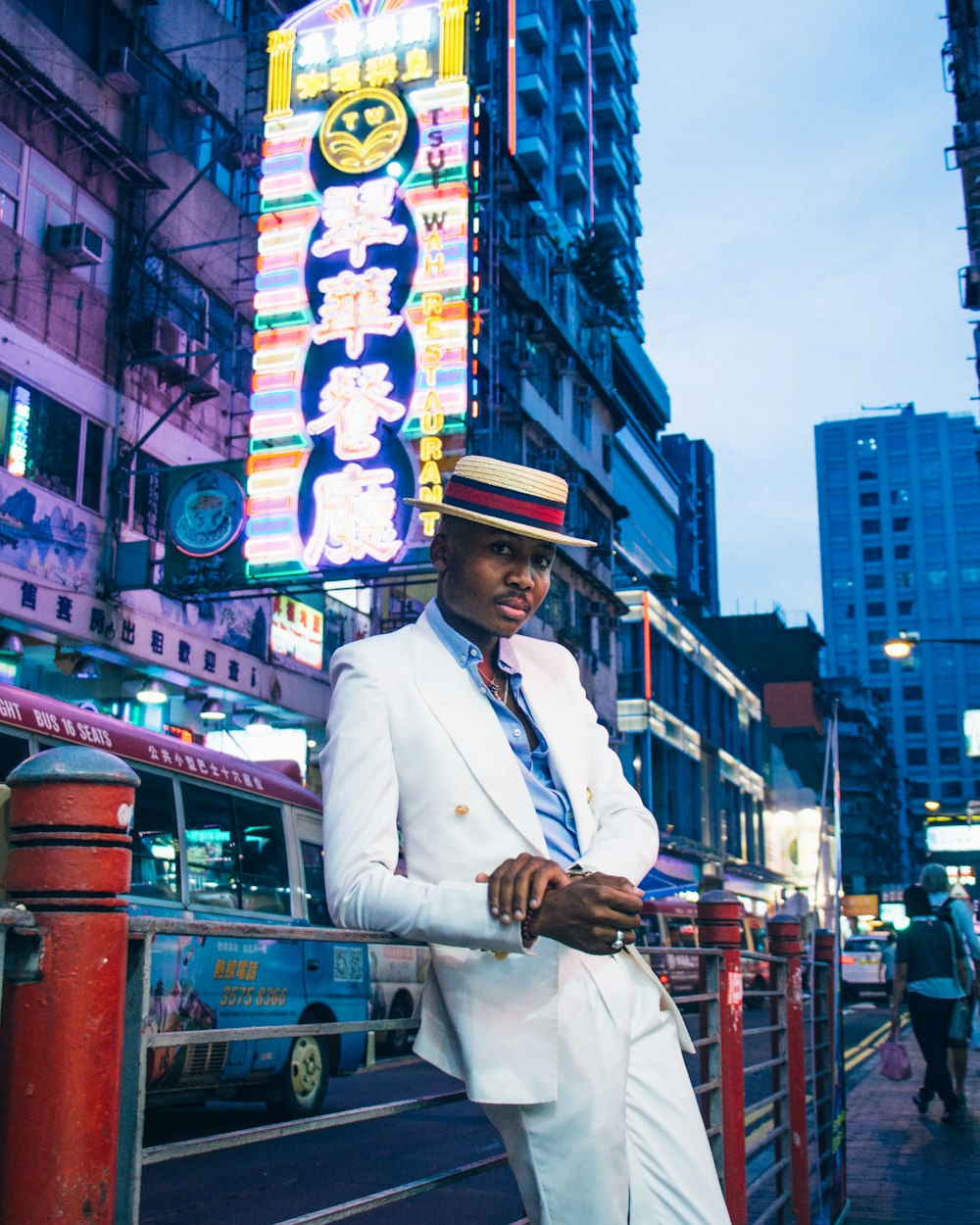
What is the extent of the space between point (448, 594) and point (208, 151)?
820 inches

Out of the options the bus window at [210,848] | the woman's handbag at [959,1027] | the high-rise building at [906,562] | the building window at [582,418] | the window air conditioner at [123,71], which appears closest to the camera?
the woman's handbag at [959,1027]

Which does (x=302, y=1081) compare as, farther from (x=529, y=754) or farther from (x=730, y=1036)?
(x=529, y=754)

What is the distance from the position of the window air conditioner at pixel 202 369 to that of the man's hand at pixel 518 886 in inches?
693

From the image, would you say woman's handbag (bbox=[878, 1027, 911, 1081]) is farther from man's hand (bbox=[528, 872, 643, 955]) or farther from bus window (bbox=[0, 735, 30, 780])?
man's hand (bbox=[528, 872, 643, 955])

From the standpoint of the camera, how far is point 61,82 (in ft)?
58.5

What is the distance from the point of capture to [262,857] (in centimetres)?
1180

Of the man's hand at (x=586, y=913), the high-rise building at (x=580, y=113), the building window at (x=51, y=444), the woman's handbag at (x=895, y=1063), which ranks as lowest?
the woman's handbag at (x=895, y=1063)

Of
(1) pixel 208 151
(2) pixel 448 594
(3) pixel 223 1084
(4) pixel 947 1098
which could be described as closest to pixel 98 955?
(2) pixel 448 594

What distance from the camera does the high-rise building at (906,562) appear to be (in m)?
130

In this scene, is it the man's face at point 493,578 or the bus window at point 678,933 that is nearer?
the man's face at point 493,578

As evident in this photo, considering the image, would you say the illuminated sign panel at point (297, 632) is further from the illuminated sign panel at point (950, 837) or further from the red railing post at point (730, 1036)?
the illuminated sign panel at point (950, 837)

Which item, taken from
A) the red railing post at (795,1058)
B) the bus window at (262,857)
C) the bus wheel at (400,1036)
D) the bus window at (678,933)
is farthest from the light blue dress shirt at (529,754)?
the bus window at (678,933)

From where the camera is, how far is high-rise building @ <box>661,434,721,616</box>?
8956 cm

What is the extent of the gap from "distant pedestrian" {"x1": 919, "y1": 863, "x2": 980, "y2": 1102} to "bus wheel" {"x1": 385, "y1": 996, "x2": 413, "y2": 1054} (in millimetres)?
7036
